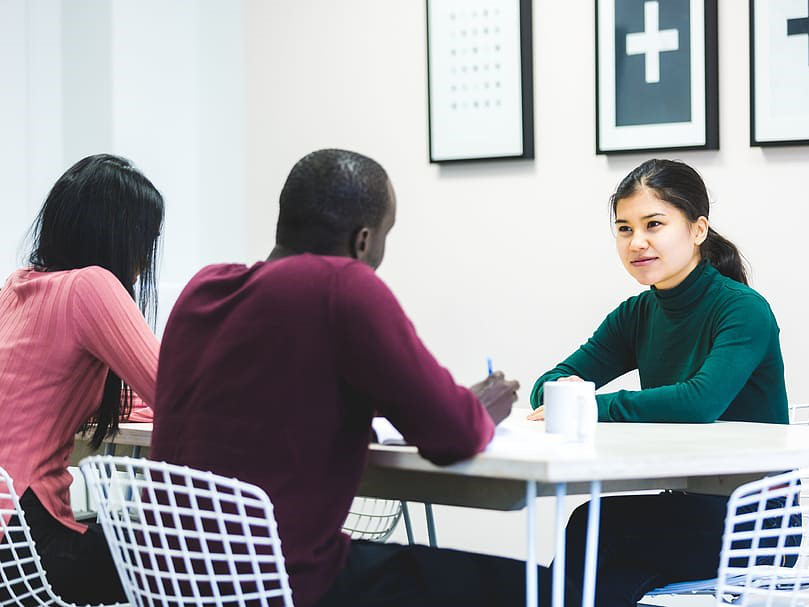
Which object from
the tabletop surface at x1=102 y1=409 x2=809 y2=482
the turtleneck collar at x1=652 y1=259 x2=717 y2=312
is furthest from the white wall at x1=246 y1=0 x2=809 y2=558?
the tabletop surface at x1=102 y1=409 x2=809 y2=482

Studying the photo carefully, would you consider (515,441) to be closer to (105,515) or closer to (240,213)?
(105,515)

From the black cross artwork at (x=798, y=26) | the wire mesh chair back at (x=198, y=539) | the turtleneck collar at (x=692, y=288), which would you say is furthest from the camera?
the black cross artwork at (x=798, y=26)

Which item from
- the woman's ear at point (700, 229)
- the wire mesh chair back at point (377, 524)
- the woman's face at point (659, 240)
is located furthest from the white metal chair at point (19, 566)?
the woman's ear at point (700, 229)

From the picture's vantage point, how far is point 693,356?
2.35 m

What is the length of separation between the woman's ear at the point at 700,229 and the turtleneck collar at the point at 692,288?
0.06 m

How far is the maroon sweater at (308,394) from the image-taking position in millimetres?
1527

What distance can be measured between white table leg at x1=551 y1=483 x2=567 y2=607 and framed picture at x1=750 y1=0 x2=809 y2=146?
1.95 meters

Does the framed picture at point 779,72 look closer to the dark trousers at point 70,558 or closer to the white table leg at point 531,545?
the white table leg at point 531,545

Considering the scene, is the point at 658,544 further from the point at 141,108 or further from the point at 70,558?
the point at 141,108

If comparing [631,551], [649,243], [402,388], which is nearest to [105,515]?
[402,388]

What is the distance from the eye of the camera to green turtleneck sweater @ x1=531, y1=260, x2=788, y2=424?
2.16 meters

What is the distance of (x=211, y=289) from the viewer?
1.67 metres

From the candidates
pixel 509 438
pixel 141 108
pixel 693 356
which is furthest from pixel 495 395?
pixel 141 108

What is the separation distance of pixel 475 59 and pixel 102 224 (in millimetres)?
1861
